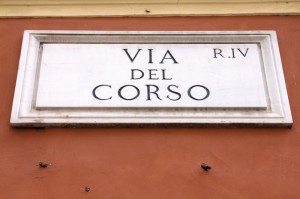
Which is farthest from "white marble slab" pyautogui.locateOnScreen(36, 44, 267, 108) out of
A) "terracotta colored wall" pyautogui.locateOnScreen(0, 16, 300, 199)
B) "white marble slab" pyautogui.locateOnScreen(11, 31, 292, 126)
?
"terracotta colored wall" pyautogui.locateOnScreen(0, 16, 300, 199)

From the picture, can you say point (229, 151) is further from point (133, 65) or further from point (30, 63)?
point (30, 63)

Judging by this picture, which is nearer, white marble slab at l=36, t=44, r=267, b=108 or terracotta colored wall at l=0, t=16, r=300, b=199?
terracotta colored wall at l=0, t=16, r=300, b=199

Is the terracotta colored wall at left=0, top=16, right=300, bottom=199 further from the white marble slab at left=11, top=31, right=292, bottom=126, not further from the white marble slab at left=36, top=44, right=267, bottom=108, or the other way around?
the white marble slab at left=36, top=44, right=267, bottom=108

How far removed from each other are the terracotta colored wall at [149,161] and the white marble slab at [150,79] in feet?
0.25

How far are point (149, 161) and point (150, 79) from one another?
2.07ft

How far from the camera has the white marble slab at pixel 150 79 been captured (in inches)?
141

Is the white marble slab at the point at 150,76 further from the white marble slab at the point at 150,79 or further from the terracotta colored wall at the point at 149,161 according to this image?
Result: the terracotta colored wall at the point at 149,161

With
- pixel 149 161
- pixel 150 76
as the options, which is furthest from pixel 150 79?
pixel 149 161

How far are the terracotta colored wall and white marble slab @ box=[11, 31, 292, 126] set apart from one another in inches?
3.0

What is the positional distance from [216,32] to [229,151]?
3.26 feet

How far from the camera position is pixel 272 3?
4281 millimetres

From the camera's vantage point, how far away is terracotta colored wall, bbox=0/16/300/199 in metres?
3.26

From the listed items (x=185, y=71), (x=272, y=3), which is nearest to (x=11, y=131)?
(x=185, y=71)

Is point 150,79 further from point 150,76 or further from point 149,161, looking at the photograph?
point 149,161
